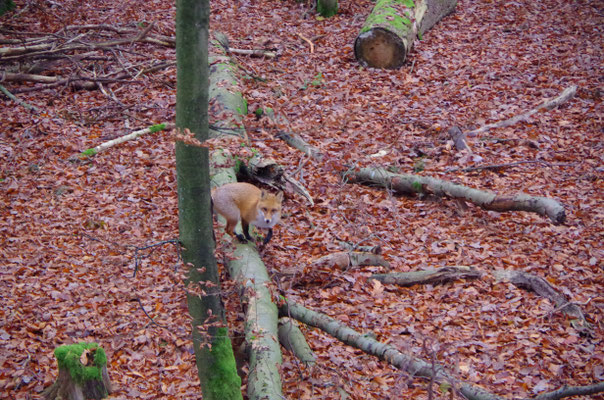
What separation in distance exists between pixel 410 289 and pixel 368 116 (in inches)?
207

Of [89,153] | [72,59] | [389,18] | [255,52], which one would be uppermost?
[389,18]

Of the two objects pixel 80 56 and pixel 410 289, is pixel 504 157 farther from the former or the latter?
pixel 80 56

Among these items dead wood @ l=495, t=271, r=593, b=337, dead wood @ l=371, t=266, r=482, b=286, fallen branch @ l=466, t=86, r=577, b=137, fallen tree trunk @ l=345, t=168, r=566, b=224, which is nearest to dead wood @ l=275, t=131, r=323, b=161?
fallen tree trunk @ l=345, t=168, r=566, b=224

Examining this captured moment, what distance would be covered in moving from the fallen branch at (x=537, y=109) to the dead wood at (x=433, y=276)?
437 centimetres

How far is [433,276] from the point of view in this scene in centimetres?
708

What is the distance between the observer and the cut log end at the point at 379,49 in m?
12.8

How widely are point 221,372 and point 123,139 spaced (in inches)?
248

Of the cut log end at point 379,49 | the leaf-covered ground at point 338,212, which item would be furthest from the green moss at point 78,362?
the cut log end at point 379,49

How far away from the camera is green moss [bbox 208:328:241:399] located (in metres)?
4.64

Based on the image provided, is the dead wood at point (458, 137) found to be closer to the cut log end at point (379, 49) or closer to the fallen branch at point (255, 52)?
the cut log end at point (379, 49)

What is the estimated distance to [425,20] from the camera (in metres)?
14.8

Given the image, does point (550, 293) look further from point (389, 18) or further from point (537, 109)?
point (389, 18)

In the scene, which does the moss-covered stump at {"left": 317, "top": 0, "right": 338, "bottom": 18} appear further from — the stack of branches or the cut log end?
the stack of branches

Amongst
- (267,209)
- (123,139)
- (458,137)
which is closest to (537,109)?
(458,137)
